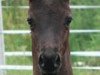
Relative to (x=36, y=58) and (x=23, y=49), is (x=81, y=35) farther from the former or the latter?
(x=36, y=58)

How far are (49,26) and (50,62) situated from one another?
31cm

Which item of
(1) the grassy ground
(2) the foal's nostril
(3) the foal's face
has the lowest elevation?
(1) the grassy ground

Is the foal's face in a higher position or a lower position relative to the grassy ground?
higher

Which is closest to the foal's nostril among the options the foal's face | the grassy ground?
the foal's face

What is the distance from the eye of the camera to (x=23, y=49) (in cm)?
649

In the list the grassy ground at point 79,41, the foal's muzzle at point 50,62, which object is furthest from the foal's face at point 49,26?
the grassy ground at point 79,41

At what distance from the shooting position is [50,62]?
3275 millimetres

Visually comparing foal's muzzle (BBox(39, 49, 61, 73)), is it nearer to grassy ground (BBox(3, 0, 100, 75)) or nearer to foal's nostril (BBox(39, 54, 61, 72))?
foal's nostril (BBox(39, 54, 61, 72))

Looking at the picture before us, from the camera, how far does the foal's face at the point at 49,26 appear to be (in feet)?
11.0

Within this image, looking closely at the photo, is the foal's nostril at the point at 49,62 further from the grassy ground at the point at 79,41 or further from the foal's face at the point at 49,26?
the grassy ground at the point at 79,41

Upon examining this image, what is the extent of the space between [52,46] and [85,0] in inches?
139

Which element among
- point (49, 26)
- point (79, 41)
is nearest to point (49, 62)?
point (49, 26)

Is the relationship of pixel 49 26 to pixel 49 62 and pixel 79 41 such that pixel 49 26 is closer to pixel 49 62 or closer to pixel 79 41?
pixel 49 62

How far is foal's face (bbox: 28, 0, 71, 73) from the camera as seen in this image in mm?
3352
